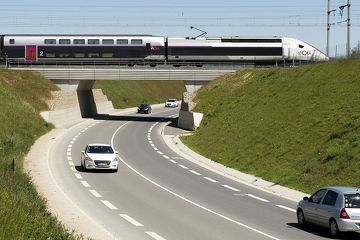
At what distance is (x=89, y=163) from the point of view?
1256 inches

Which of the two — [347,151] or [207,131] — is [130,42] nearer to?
[207,131]

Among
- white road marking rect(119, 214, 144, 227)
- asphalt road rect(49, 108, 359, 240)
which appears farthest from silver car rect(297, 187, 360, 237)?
white road marking rect(119, 214, 144, 227)

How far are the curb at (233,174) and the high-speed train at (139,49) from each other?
70.6 ft

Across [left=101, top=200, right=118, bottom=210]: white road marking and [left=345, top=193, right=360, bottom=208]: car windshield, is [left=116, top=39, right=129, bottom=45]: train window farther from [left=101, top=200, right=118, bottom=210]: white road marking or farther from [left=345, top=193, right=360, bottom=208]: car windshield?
[left=345, top=193, right=360, bottom=208]: car windshield

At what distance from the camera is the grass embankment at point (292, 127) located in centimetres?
2791

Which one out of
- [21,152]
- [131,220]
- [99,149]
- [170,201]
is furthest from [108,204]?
[21,152]

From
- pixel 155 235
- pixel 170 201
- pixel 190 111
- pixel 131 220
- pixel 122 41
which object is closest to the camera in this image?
pixel 155 235

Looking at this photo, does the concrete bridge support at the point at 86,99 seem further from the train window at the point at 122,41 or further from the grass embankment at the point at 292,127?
the grass embankment at the point at 292,127

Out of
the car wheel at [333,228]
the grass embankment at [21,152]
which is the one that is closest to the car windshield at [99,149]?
the grass embankment at [21,152]

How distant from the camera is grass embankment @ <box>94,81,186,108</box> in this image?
101 meters

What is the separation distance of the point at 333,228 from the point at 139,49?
52.6m

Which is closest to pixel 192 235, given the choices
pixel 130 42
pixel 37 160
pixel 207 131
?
pixel 37 160

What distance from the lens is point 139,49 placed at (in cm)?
6775

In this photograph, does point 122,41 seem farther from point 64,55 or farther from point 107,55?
point 64,55
